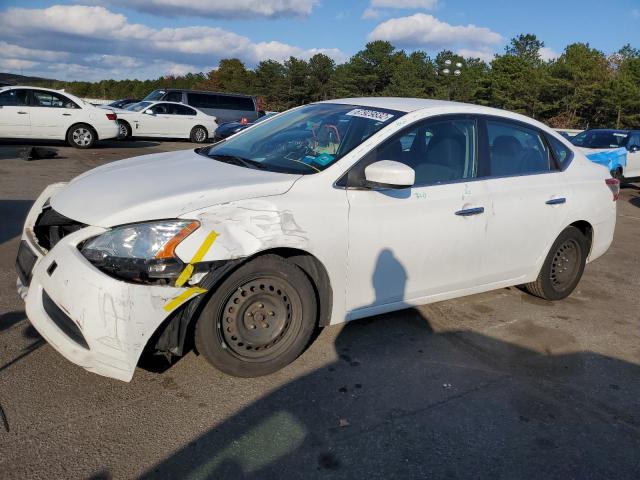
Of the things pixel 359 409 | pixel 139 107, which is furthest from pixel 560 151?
pixel 139 107

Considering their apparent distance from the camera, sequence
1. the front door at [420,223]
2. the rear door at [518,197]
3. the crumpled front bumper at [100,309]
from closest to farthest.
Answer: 1. the crumpled front bumper at [100,309]
2. the front door at [420,223]
3. the rear door at [518,197]

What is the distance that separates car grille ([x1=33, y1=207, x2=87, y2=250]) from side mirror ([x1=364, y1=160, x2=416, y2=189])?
5.49 ft

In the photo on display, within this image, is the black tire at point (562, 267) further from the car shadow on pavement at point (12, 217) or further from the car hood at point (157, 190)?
the car shadow on pavement at point (12, 217)

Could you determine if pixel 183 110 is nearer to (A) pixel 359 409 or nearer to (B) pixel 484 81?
(A) pixel 359 409

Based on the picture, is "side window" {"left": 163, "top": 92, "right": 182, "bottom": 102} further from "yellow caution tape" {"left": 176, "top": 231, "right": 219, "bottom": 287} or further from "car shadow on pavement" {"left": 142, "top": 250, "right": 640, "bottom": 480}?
"yellow caution tape" {"left": 176, "top": 231, "right": 219, "bottom": 287}

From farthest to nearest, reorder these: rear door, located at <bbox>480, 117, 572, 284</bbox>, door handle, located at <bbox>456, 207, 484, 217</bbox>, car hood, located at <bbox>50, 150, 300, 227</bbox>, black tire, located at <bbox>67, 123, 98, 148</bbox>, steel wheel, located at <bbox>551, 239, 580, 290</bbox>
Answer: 1. black tire, located at <bbox>67, 123, 98, 148</bbox>
2. steel wheel, located at <bbox>551, 239, 580, 290</bbox>
3. rear door, located at <bbox>480, 117, 572, 284</bbox>
4. door handle, located at <bbox>456, 207, 484, 217</bbox>
5. car hood, located at <bbox>50, 150, 300, 227</bbox>

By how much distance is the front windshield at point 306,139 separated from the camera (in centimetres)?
359

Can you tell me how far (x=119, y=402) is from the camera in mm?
2926

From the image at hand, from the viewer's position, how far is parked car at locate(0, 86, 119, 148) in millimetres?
14141

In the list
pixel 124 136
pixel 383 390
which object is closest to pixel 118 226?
pixel 383 390

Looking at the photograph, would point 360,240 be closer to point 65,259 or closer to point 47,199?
point 65,259

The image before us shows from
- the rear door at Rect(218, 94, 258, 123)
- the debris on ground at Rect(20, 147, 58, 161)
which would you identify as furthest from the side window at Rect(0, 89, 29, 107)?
the rear door at Rect(218, 94, 258, 123)

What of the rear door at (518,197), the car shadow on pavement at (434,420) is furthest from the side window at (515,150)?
the car shadow on pavement at (434,420)

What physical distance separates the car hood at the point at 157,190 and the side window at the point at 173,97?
19.5 m
